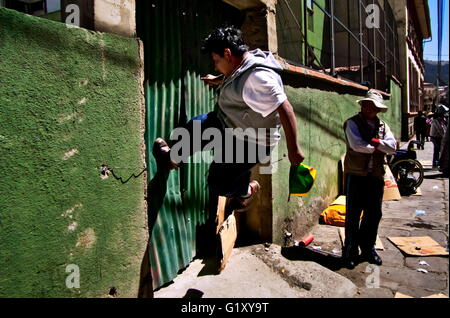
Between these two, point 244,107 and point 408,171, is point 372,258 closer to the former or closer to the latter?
point 244,107

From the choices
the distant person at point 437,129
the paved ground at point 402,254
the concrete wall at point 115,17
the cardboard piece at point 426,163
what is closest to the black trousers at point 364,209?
the paved ground at point 402,254

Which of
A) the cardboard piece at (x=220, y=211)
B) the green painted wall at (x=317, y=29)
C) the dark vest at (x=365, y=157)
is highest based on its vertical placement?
the green painted wall at (x=317, y=29)

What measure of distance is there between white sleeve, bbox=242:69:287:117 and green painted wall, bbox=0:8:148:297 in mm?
788

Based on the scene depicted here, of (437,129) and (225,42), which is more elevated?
(225,42)

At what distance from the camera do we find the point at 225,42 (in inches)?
105

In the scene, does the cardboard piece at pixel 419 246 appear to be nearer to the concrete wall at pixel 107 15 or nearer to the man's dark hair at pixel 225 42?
the man's dark hair at pixel 225 42

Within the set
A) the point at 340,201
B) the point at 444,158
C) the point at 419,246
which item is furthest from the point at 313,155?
the point at 444,158

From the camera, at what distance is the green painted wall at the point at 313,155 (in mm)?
4344

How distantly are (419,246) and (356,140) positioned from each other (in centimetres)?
175

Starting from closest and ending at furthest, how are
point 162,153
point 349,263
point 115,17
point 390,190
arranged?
point 115,17 → point 162,153 → point 349,263 → point 390,190

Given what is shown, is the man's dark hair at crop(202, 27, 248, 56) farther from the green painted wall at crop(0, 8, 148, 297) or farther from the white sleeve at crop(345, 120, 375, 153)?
the white sleeve at crop(345, 120, 375, 153)

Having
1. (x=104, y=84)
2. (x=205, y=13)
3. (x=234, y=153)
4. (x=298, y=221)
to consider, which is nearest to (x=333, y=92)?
(x=298, y=221)

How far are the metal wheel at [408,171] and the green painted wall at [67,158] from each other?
648 centimetres

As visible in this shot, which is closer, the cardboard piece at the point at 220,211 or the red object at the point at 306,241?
the cardboard piece at the point at 220,211
